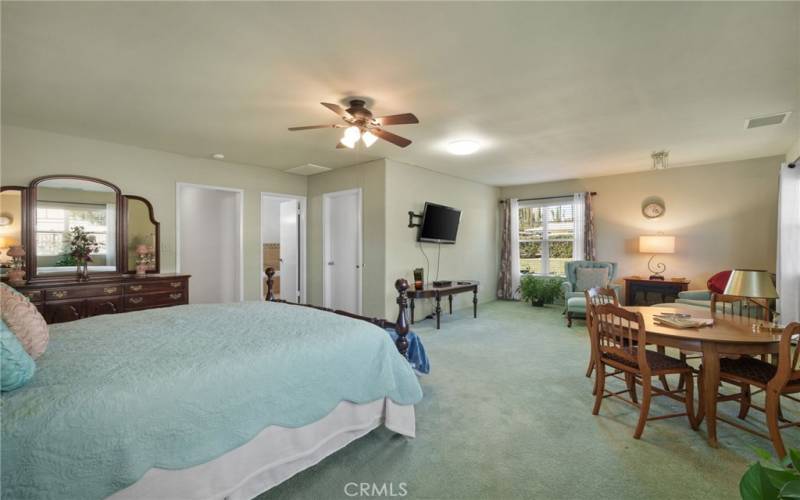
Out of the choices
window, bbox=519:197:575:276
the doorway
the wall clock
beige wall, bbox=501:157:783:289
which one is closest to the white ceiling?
beige wall, bbox=501:157:783:289

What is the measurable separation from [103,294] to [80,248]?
0.65 metres

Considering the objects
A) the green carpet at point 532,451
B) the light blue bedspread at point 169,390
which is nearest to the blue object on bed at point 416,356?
the green carpet at point 532,451

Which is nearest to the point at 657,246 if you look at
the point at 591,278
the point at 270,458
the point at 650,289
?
the point at 650,289

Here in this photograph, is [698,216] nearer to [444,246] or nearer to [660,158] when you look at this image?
[660,158]

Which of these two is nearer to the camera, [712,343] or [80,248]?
[712,343]

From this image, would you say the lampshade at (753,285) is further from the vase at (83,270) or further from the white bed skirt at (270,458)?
the vase at (83,270)

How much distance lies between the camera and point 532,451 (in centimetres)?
210

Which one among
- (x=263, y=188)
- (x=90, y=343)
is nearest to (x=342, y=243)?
(x=263, y=188)

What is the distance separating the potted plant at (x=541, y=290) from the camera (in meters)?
6.78

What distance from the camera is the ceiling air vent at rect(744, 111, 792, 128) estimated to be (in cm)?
339

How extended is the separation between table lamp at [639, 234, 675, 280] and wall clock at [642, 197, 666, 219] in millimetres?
362

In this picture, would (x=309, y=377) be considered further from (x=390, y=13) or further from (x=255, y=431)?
(x=390, y=13)

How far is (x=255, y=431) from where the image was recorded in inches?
61.7

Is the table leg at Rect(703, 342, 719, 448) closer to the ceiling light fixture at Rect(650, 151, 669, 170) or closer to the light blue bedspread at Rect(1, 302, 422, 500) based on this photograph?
the light blue bedspread at Rect(1, 302, 422, 500)
